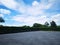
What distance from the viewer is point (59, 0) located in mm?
19406

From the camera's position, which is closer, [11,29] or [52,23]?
[11,29]

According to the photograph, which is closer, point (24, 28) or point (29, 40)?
point (29, 40)

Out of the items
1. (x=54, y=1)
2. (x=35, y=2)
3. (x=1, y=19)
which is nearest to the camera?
(x=54, y=1)

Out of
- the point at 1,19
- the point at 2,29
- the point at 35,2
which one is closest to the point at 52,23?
the point at 1,19

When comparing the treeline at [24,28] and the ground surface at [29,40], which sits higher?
the treeline at [24,28]

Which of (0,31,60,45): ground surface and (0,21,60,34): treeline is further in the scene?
(0,21,60,34): treeline

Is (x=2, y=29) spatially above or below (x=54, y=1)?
below

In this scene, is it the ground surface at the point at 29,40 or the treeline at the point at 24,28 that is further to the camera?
the treeline at the point at 24,28

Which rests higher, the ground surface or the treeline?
the treeline

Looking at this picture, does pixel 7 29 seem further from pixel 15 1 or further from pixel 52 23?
pixel 52 23

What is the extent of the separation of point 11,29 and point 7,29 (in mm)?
2123

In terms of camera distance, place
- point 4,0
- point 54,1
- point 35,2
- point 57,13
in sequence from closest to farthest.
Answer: point 54,1, point 4,0, point 35,2, point 57,13

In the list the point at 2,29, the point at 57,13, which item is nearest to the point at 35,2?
the point at 57,13

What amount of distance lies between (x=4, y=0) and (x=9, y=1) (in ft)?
3.23
